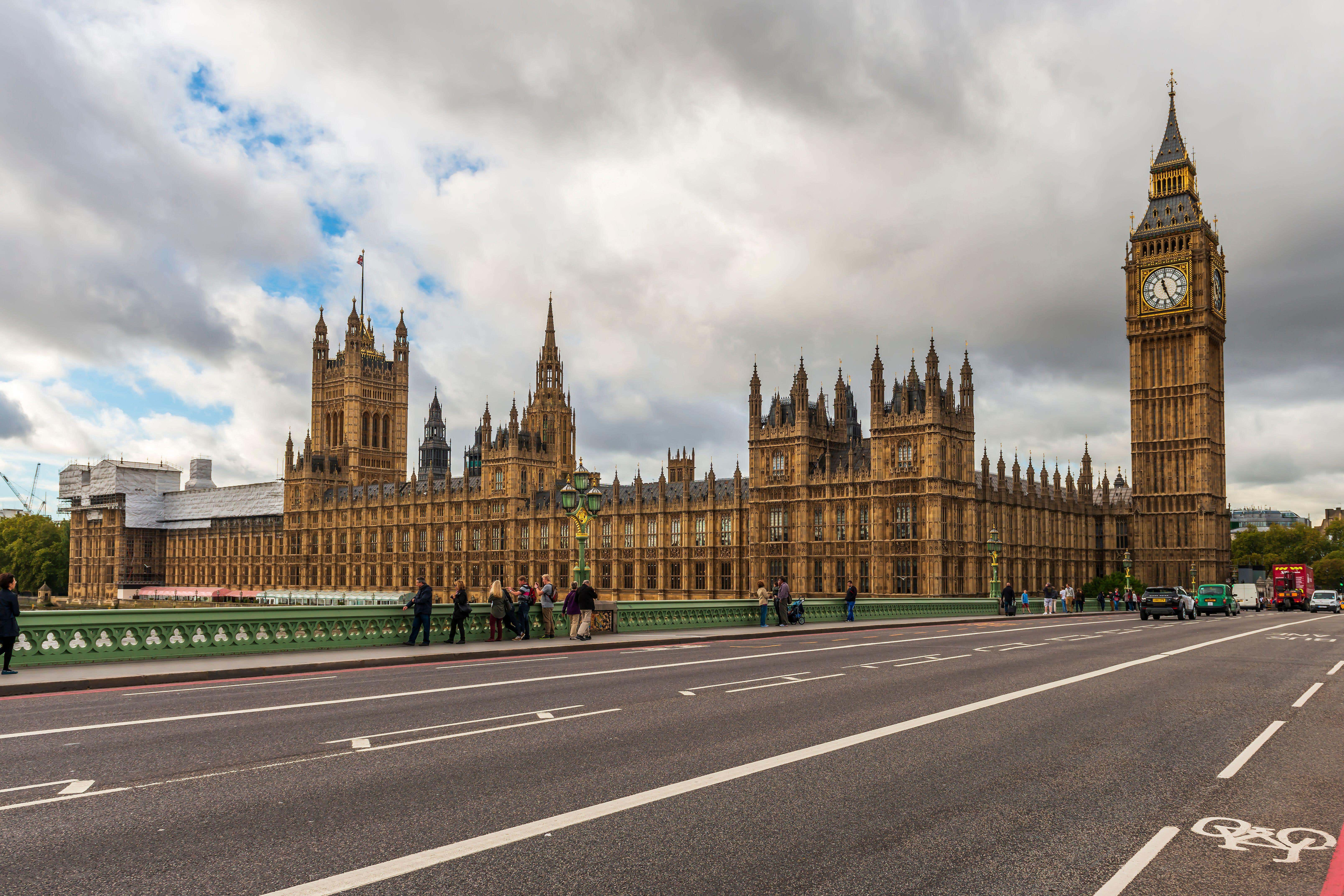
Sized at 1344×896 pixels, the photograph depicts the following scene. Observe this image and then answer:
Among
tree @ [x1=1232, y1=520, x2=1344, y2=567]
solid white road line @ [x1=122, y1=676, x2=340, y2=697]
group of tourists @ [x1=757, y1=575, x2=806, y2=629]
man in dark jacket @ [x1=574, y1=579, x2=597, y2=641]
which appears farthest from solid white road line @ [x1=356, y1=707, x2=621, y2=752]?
tree @ [x1=1232, y1=520, x2=1344, y2=567]

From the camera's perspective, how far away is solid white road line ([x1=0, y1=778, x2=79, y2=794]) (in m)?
8.80

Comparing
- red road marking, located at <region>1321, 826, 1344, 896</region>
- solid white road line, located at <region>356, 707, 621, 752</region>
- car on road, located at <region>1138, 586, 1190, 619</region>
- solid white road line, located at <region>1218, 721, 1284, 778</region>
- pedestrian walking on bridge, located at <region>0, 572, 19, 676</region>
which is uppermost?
pedestrian walking on bridge, located at <region>0, 572, 19, 676</region>

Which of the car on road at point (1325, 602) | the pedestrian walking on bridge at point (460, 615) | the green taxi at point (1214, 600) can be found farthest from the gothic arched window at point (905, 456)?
the pedestrian walking on bridge at point (460, 615)

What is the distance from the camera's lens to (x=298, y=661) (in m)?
20.5

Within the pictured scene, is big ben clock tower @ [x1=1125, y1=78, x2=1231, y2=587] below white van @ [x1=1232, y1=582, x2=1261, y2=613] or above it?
above

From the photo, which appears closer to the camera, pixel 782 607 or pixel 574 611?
pixel 574 611

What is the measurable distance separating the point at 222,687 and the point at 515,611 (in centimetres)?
1068

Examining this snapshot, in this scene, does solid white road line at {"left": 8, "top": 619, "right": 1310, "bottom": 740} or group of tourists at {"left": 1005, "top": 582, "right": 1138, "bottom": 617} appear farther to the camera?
group of tourists at {"left": 1005, "top": 582, "right": 1138, "bottom": 617}

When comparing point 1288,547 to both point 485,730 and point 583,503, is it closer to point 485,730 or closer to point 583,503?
point 583,503

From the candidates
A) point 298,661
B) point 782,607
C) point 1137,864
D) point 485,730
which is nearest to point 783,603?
point 782,607

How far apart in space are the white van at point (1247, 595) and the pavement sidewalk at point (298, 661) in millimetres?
66212

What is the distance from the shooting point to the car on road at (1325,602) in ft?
236

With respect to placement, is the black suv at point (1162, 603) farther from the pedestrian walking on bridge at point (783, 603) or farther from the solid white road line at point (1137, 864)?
the solid white road line at point (1137, 864)

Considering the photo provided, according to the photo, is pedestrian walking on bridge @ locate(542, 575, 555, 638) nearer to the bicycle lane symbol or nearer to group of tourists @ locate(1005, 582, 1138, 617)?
the bicycle lane symbol
